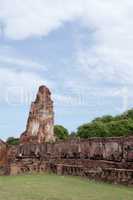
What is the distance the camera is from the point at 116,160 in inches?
480

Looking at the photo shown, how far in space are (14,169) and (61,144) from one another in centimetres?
197

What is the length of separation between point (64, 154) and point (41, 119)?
18.9ft

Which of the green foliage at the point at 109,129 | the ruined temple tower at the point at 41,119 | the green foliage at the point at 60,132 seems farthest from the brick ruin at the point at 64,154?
the green foliage at the point at 60,132

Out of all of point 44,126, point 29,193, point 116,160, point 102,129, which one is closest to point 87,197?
point 29,193

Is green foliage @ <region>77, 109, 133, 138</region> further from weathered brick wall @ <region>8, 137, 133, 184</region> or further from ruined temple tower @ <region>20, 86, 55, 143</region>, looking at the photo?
weathered brick wall @ <region>8, 137, 133, 184</region>

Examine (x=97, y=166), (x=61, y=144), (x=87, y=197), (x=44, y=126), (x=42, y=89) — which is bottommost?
(x=87, y=197)

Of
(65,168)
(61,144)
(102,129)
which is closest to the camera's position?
(65,168)

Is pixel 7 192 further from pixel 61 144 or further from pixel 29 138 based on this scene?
pixel 29 138

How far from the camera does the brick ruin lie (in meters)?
11.8

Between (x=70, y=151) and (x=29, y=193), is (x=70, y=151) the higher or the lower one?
the higher one

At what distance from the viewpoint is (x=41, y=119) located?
69.8 feet

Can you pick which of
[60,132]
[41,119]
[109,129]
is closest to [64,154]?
[41,119]

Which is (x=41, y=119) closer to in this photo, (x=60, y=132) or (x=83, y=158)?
(x=83, y=158)

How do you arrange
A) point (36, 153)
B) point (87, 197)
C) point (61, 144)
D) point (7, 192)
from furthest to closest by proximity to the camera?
1. point (36, 153)
2. point (61, 144)
3. point (7, 192)
4. point (87, 197)
